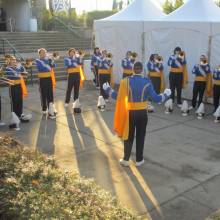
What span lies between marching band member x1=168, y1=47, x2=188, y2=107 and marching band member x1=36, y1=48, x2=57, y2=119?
3823mm

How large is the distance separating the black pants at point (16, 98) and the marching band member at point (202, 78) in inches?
203

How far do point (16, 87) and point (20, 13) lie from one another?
1852 centimetres

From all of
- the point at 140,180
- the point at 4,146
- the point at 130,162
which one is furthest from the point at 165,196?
the point at 4,146

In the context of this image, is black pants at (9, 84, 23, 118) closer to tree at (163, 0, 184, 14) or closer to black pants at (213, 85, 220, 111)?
black pants at (213, 85, 220, 111)

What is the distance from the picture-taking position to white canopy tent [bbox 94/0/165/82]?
1487 centimetres

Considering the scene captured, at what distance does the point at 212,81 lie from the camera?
37.7 feet

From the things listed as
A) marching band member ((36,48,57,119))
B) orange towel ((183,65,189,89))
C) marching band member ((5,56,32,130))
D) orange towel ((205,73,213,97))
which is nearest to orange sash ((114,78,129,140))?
marching band member ((5,56,32,130))

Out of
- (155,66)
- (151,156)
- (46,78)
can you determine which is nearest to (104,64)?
(155,66)

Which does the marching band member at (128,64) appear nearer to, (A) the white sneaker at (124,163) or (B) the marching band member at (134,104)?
(B) the marching band member at (134,104)

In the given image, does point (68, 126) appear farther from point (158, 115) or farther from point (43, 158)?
point (43, 158)

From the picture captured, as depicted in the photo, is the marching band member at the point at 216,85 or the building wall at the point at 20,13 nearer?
the marching band member at the point at 216,85

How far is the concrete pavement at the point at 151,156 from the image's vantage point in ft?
19.9

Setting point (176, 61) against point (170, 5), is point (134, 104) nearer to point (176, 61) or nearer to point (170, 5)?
point (176, 61)

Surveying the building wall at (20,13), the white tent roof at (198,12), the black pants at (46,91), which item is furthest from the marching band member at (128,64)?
the building wall at (20,13)
